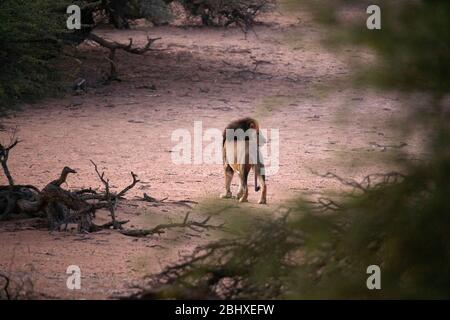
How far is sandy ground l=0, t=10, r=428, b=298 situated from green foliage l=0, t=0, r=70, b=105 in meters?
1.46

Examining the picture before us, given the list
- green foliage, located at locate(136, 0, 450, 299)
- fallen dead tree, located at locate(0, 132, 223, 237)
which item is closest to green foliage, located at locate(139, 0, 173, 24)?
fallen dead tree, located at locate(0, 132, 223, 237)

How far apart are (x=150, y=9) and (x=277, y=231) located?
1540cm

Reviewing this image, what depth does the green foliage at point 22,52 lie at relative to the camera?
30.9 ft

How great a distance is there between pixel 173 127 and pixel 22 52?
19.9 feet

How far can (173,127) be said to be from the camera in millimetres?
15711

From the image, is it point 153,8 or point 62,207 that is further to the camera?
point 153,8

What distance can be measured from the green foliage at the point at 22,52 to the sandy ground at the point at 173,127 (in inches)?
57.3

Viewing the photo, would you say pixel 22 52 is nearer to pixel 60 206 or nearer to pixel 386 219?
pixel 60 206

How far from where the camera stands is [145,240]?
8.85 meters

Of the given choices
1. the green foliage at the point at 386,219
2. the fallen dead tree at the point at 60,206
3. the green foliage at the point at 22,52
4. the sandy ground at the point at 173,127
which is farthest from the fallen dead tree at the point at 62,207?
the green foliage at the point at 386,219

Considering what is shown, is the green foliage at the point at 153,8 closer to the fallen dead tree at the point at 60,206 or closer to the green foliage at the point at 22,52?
the green foliage at the point at 22,52

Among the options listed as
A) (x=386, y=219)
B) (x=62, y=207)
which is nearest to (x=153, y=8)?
(x=62, y=207)

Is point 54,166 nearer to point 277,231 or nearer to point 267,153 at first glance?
point 267,153

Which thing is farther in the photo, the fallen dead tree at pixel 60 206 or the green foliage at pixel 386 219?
the fallen dead tree at pixel 60 206
